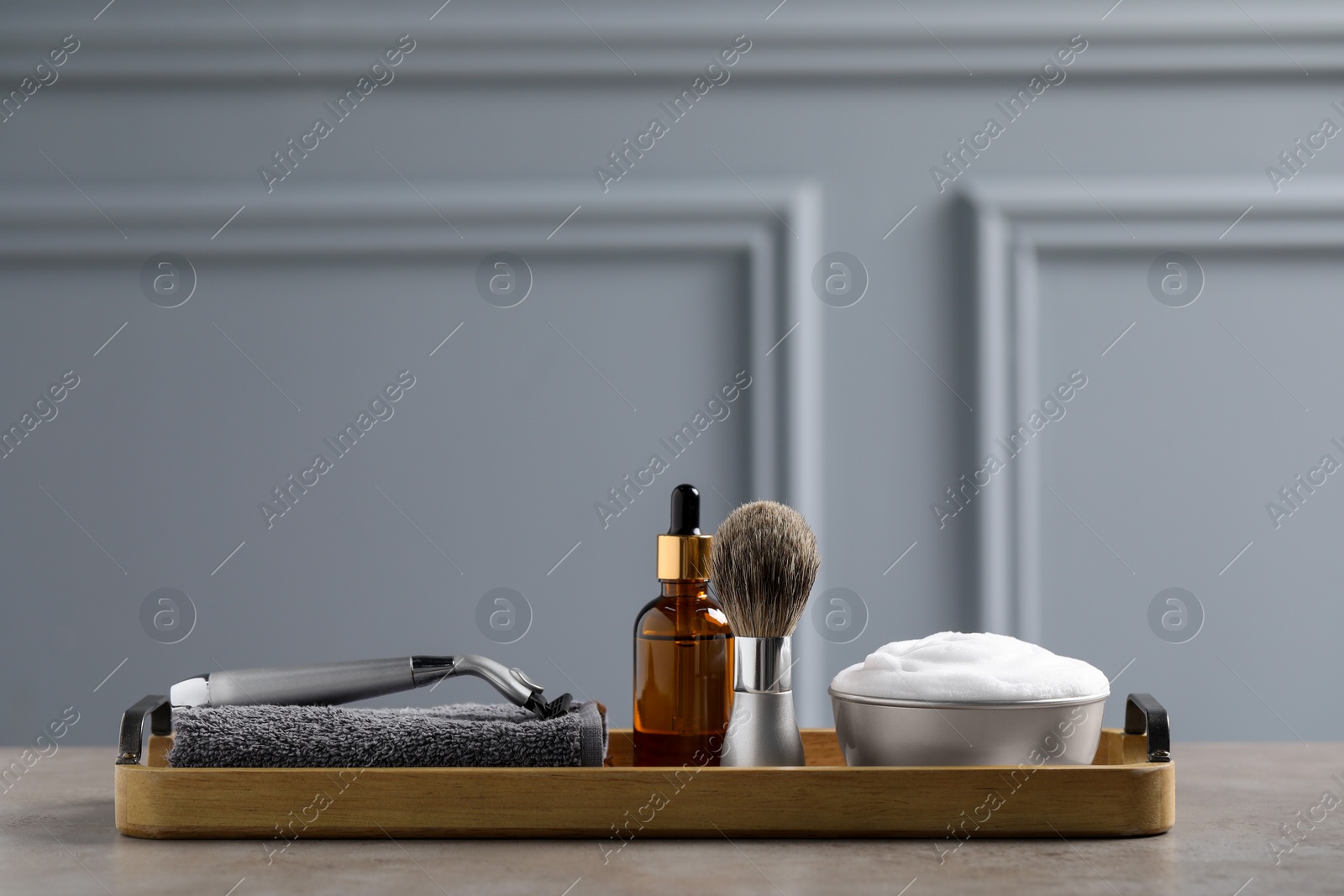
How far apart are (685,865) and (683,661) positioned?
5.2 inches

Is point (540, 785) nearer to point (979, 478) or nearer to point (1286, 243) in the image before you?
point (979, 478)

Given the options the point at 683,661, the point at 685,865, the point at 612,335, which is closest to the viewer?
the point at 685,865

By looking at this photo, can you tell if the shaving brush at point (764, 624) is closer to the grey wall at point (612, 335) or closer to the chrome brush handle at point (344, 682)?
the chrome brush handle at point (344, 682)

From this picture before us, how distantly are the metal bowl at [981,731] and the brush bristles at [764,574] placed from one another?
6 centimetres

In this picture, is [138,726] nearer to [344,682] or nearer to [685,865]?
[344,682]

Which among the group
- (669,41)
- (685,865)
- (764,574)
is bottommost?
(685,865)

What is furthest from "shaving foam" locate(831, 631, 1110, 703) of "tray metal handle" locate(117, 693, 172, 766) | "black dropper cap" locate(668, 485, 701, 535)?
"tray metal handle" locate(117, 693, 172, 766)

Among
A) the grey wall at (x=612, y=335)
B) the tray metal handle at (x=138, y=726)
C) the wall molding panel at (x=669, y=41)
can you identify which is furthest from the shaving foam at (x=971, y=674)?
the wall molding panel at (x=669, y=41)

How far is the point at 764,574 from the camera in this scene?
1.68 feet

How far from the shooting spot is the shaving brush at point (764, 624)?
0.51 metres

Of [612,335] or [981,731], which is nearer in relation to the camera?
[981,731]

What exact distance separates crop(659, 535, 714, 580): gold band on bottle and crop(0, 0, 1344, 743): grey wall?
0.51m

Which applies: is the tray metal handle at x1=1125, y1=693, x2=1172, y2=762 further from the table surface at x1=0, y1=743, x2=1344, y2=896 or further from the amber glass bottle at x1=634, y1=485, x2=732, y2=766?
the amber glass bottle at x1=634, y1=485, x2=732, y2=766

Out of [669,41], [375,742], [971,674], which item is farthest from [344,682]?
[669,41]
